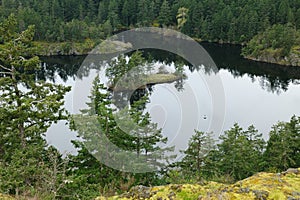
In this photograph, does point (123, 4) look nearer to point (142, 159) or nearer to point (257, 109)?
point (257, 109)

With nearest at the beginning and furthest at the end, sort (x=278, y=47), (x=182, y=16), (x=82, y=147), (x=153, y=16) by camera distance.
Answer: (x=82, y=147) < (x=278, y=47) < (x=182, y=16) < (x=153, y=16)

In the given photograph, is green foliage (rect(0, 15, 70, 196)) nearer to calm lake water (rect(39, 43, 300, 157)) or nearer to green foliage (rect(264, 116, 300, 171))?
calm lake water (rect(39, 43, 300, 157))

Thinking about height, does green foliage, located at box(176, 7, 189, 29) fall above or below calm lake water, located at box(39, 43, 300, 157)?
above

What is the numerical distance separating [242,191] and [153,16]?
81758 mm

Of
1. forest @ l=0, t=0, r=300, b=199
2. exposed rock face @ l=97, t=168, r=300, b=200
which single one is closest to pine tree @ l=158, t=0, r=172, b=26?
forest @ l=0, t=0, r=300, b=199

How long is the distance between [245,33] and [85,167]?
6085 centimetres

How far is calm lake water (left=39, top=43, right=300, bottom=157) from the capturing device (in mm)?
28656

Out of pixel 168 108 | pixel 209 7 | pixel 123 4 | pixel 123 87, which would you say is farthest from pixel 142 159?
pixel 123 4

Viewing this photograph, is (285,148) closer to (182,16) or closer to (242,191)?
(242,191)

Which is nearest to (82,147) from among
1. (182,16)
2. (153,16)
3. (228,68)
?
(228,68)

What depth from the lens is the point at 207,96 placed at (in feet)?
122

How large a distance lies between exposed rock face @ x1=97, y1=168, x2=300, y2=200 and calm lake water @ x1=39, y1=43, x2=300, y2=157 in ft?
60.7

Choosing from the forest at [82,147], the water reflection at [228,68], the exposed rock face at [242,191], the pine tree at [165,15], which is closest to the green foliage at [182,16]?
the pine tree at [165,15]

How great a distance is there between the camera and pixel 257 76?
159ft
